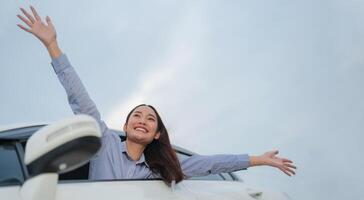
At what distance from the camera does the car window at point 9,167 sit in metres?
1.77

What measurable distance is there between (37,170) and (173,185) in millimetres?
1291

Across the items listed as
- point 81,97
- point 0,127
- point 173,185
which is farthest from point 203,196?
point 0,127

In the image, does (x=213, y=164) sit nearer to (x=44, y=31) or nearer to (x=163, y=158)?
(x=163, y=158)

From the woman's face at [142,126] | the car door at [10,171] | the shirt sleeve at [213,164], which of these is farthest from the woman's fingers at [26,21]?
the shirt sleeve at [213,164]

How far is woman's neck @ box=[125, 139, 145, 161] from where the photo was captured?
2920 mm

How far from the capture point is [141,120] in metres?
3.01

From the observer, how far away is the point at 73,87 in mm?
2574

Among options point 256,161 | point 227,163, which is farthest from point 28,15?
point 256,161

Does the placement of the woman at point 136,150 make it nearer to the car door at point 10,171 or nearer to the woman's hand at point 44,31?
the woman's hand at point 44,31

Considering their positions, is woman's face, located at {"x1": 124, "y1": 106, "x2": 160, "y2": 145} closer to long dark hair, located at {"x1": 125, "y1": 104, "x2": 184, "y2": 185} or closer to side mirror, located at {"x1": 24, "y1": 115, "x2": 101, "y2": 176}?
long dark hair, located at {"x1": 125, "y1": 104, "x2": 184, "y2": 185}

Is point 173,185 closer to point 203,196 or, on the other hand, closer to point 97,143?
point 203,196

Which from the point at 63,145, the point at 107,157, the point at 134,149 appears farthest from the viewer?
the point at 134,149

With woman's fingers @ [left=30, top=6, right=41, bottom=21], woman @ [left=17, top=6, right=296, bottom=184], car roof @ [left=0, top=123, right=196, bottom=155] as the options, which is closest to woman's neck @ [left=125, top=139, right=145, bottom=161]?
woman @ [left=17, top=6, right=296, bottom=184]

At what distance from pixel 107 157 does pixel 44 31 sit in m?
0.77
